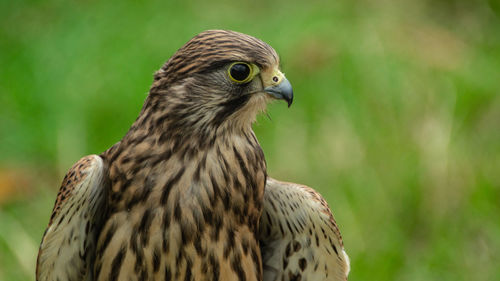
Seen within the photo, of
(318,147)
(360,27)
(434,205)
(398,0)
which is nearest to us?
(434,205)

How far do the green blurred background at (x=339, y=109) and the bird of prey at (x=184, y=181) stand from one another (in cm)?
124

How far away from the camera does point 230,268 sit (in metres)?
3.35

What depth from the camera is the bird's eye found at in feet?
10.4

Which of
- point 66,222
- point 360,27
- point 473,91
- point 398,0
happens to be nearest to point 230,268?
point 66,222

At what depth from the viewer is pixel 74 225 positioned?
133 inches

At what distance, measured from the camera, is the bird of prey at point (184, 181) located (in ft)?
10.5

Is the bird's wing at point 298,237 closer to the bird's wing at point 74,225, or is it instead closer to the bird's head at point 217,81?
the bird's head at point 217,81

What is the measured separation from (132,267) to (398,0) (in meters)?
5.50

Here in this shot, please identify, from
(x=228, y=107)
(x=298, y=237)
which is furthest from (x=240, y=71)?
(x=298, y=237)

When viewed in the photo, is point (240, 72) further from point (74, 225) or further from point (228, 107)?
point (74, 225)

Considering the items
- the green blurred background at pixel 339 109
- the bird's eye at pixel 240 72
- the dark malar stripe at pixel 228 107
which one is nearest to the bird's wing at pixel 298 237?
the dark malar stripe at pixel 228 107

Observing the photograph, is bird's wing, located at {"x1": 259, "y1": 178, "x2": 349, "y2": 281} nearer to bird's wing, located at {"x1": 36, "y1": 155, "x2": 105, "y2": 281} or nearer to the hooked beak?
the hooked beak

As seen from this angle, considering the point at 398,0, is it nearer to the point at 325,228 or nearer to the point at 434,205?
the point at 434,205

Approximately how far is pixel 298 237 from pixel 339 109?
2947 mm
